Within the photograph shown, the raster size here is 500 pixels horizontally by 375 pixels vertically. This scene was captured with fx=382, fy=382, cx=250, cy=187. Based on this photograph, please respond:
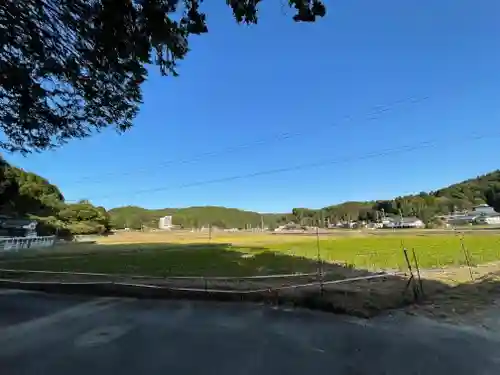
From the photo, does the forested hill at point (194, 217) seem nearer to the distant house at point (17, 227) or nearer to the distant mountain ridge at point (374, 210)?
the distant mountain ridge at point (374, 210)

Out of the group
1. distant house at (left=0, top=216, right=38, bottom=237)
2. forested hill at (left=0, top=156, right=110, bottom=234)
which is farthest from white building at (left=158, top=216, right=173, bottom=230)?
distant house at (left=0, top=216, right=38, bottom=237)

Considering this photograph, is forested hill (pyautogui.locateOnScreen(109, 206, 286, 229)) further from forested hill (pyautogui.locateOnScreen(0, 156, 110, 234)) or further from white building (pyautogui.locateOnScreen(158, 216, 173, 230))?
forested hill (pyautogui.locateOnScreen(0, 156, 110, 234))

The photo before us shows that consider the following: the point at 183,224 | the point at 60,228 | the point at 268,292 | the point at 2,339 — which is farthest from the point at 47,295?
the point at 183,224

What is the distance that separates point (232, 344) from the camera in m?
5.65

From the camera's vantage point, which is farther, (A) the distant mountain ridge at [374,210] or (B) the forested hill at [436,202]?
(A) the distant mountain ridge at [374,210]

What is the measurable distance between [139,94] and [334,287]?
20.3 feet

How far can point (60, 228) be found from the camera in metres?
45.5

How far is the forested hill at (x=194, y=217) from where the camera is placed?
279 feet

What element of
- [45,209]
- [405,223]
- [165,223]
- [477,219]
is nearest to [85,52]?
[45,209]

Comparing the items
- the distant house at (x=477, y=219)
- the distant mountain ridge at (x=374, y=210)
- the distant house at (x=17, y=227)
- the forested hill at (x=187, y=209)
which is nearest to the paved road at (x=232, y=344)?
the forested hill at (x=187, y=209)

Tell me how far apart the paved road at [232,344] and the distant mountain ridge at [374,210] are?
46.0 m

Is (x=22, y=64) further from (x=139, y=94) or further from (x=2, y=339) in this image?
(x=2, y=339)

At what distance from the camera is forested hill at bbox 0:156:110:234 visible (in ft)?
129

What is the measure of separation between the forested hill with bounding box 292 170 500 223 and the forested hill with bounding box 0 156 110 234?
39.7 metres
